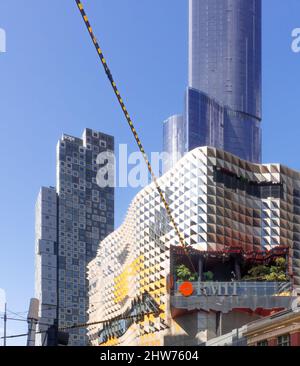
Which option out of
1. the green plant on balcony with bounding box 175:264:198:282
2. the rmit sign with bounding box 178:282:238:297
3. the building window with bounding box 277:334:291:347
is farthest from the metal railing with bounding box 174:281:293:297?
the building window with bounding box 277:334:291:347

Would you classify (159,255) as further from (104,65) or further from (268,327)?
(104,65)

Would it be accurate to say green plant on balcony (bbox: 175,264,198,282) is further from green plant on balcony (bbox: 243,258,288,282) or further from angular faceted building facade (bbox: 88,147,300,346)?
green plant on balcony (bbox: 243,258,288,282)

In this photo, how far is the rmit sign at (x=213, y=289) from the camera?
120 m

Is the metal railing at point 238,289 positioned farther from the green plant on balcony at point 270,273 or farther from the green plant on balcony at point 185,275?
the green plant on balcony at point 270,273

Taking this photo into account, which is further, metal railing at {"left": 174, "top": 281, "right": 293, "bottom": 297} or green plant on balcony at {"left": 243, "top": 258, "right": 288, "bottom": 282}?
green plant on balcony at {"left": 243, "top": 258, "right": 288, "bottom": 282}

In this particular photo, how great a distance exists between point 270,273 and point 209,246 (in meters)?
16.0

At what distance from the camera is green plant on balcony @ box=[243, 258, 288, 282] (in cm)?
12725

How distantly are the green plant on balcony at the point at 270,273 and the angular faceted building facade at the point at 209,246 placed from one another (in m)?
1.58

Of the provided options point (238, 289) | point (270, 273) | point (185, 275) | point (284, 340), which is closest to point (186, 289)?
point (185, 275)

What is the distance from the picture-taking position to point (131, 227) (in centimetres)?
17475

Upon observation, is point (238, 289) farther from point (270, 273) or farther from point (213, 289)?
point (270, 273)

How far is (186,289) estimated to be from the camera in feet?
397

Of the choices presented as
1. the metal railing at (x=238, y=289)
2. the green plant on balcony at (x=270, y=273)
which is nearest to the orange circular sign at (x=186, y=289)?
the metal railing at (x=238, y=289)
